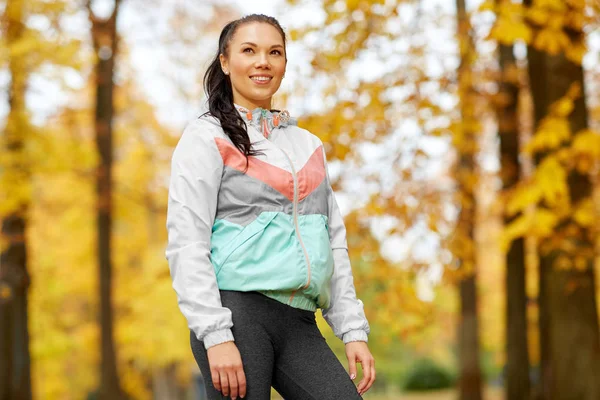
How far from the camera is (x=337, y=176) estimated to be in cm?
962

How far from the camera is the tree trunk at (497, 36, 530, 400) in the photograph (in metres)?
12.1

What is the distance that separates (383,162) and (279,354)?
702cm

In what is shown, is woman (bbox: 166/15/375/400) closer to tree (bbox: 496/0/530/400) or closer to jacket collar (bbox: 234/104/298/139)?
jacket collar (bbox: 234/104/298/139)

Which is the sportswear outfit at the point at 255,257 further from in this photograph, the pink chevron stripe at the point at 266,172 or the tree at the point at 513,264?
the tree at the point at 513,264

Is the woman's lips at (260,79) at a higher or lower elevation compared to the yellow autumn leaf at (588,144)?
higher

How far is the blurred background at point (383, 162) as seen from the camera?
7.36 meters

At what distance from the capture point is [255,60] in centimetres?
281

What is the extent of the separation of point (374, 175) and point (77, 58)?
5.09 metres

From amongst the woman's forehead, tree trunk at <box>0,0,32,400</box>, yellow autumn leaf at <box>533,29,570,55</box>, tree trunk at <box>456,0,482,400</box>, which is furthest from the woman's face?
tree trunk at <box>0,0,32,400</box>

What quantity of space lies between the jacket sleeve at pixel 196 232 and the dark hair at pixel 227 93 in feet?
0.24

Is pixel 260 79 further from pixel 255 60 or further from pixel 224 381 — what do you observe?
pixel 224 381

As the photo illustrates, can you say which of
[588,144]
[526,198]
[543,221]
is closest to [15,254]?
[543,221]

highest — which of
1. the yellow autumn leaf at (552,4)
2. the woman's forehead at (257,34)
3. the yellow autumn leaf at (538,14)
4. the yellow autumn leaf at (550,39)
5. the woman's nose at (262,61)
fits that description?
the yellow autumn leaf at (552,4)

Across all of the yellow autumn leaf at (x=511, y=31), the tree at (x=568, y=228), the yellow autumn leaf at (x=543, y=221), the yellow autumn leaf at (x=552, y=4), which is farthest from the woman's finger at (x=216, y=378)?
the yellow autumn leaf at (x=543, y=221)
